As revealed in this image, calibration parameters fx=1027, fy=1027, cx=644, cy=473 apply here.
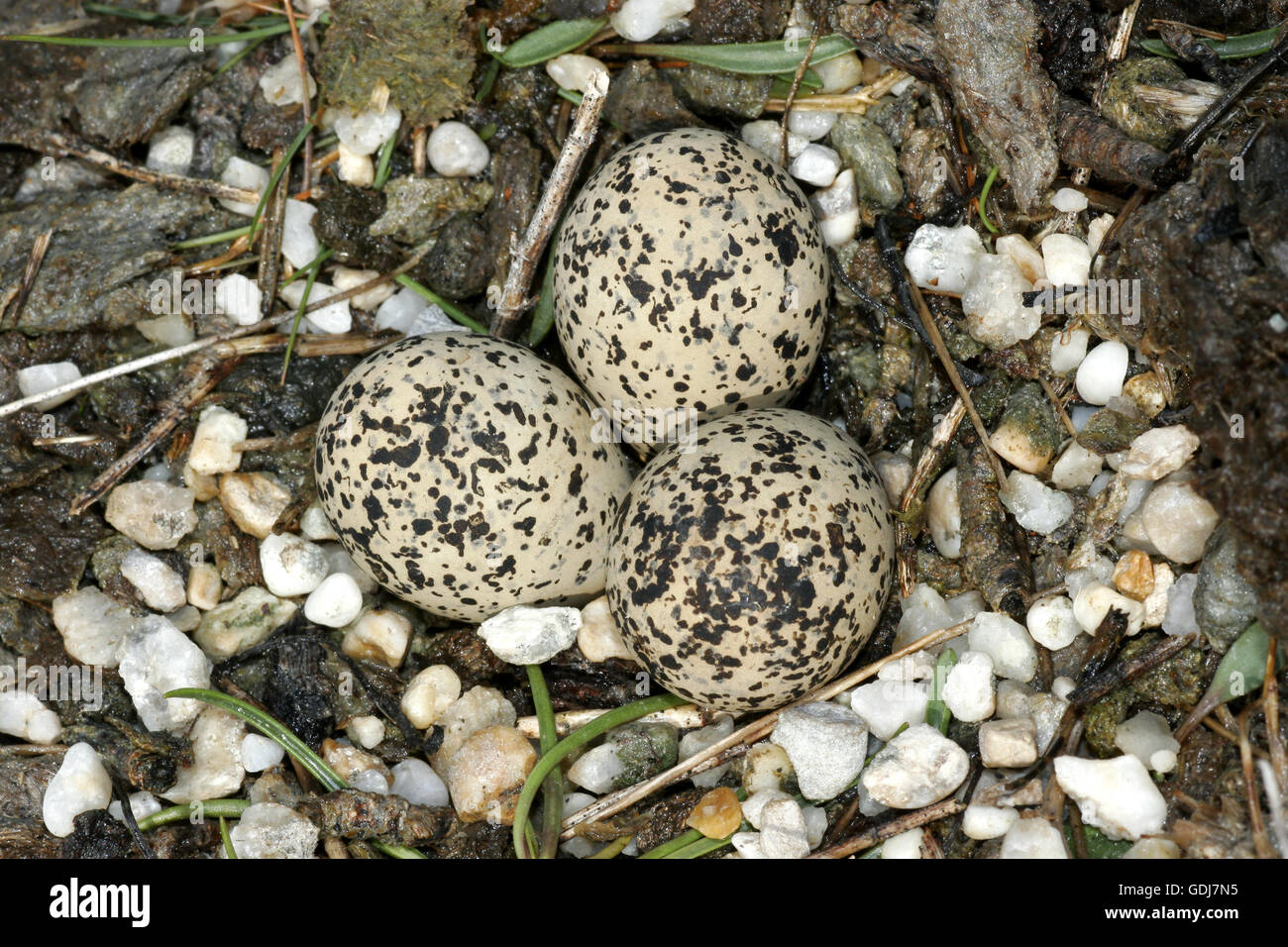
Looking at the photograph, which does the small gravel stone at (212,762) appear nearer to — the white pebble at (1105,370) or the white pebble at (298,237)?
the white pebble at (298,237)

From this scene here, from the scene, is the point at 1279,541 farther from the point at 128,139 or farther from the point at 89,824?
the point at 128,139

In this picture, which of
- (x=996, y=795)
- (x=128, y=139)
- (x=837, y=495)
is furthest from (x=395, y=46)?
(x=996, y=795)

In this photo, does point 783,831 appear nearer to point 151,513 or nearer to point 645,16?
point 151,513

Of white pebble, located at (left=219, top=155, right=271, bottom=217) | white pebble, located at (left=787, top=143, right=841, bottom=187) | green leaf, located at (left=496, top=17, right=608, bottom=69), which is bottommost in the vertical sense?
white pebble, located at (left=219, top=155, right=271, bottom=217)

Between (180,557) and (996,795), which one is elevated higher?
(996,795)

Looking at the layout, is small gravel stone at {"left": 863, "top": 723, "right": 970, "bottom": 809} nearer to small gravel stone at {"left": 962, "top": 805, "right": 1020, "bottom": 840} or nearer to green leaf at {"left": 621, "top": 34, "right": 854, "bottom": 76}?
small gravel stone at {"left": 962, "top": 805, "right": 1020, "bottom": 840}

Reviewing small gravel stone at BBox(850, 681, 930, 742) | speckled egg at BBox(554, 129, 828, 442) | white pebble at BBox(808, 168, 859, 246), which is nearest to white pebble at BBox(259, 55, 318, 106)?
speckled egg at BBox(554, 129, 828, 442)
